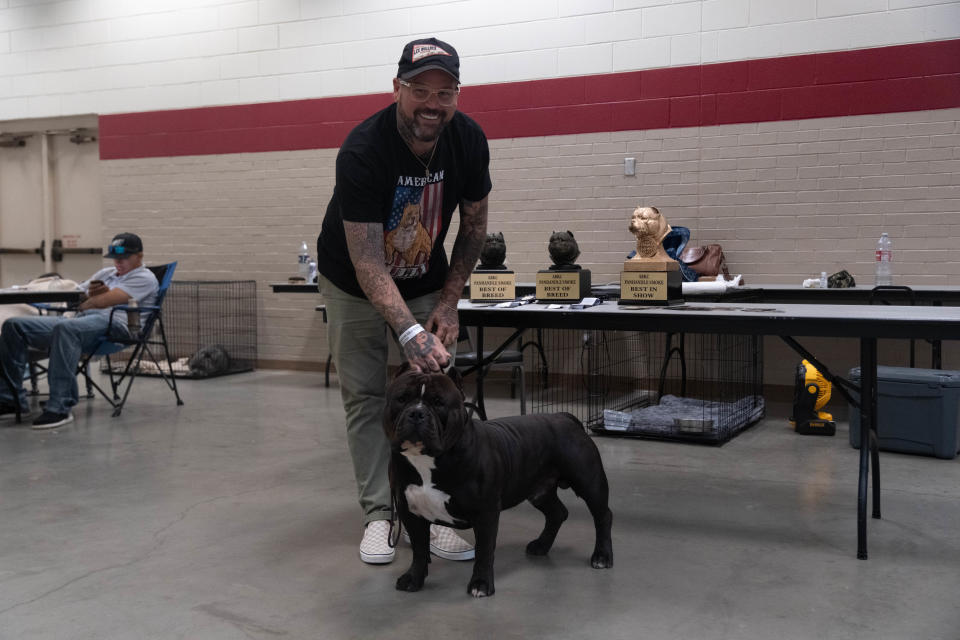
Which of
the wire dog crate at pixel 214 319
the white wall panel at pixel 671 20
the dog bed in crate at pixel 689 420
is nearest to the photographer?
the dog bed in crate at pixel 689 420

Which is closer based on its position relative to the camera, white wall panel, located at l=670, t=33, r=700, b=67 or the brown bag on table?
the brown bag on table

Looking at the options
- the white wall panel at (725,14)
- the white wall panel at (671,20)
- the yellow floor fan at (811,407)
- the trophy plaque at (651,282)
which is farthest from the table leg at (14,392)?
the white wall panel at (725,14)

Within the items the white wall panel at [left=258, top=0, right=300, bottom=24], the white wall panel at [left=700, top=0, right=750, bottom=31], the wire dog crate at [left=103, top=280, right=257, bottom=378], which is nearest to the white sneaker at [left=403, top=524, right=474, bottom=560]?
the white wall panel at [left=700, top=0, right=750, bottom=31]

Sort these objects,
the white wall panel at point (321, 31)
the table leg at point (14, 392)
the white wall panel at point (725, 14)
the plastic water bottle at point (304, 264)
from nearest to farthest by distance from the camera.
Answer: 1. the table leg at point (14, 392)
2. the white wall panel at point (725, 14)
3. the plastic water bottle at point (304, 264)
4. the white wall panel at point (321, 31)

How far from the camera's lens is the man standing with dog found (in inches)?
90.4

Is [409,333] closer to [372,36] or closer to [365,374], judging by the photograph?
[365,374]

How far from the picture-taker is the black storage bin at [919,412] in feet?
12.9

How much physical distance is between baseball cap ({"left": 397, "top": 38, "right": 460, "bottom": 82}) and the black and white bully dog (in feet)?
2.58

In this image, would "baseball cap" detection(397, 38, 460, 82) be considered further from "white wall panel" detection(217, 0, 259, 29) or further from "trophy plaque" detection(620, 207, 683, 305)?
"white wall panel" detection(217, 0, 259, 29)

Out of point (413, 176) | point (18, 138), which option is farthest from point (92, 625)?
point (18, 138)

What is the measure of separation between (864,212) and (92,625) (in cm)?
504

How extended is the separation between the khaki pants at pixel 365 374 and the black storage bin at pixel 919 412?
8.16 ft

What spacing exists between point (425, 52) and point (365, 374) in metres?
0.97

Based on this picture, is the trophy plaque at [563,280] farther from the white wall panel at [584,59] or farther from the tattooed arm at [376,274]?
the white wall panel at [584,59]
